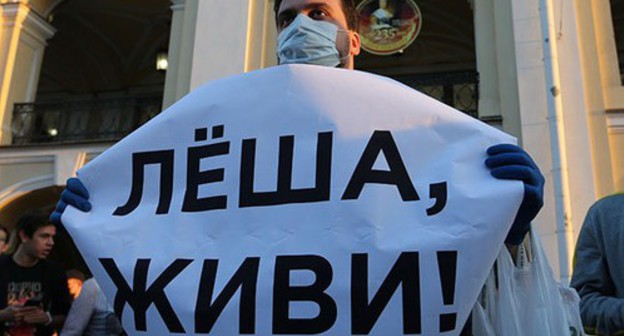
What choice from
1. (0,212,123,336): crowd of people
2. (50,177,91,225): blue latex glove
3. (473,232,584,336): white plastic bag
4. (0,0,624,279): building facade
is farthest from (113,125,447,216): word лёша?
(0,0,624,279): building facade

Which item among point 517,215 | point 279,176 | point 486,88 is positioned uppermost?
point 486,88

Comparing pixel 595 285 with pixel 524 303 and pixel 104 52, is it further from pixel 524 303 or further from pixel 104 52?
pixel 104 52

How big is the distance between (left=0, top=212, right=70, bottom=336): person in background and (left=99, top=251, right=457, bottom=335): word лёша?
2015 millimetres

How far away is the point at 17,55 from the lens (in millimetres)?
9898

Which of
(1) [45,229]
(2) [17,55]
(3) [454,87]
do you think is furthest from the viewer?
(2) [17,55]

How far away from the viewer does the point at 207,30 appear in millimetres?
8508

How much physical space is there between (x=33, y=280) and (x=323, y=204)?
2.62m


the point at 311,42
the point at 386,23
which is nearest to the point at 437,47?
the point at 386,23

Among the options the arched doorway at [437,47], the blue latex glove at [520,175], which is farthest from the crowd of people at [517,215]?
the arched doorway at [437,47]

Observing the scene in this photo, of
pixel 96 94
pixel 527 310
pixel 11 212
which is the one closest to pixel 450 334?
pixel 527 310

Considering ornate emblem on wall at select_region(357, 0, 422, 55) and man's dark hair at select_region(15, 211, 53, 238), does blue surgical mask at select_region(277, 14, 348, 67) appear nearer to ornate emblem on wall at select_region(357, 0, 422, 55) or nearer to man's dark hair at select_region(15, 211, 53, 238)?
man's dark hair at select_region(15, 211, 53, 238)

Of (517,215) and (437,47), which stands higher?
(437,47)

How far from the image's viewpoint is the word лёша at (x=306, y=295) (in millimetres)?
1560

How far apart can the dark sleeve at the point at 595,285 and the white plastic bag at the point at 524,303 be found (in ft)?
0.52
